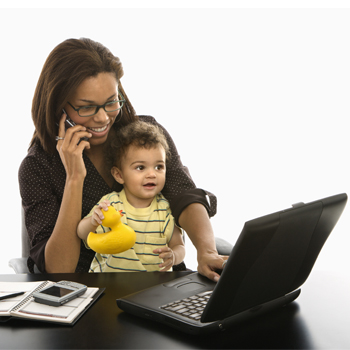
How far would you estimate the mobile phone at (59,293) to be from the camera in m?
1.04

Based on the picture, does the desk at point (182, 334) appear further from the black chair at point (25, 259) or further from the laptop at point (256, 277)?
the black chair at point (25, 259)

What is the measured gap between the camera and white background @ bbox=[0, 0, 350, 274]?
10.1ft

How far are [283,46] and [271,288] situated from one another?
244 cm

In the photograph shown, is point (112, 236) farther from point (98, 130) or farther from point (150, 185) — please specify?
point (98, 130)

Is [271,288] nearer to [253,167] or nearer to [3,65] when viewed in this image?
[253,167]

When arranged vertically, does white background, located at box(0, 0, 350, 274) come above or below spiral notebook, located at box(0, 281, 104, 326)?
above

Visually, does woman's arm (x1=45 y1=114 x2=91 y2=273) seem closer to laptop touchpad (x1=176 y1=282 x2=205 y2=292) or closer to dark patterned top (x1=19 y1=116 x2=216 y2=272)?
dark patterned top (x1=19 y1=116 x2=216 y2=272)

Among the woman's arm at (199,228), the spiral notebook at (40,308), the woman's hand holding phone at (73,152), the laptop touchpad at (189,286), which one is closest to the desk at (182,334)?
the spiral notebook at (40,308)

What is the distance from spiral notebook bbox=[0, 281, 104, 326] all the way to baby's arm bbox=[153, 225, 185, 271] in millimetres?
338

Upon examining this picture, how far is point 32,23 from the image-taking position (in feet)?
10.0

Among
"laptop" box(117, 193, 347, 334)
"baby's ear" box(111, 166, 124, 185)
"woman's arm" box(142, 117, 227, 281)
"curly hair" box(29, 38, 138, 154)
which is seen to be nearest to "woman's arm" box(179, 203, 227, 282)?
"woman's arm" box(142, 117, 227, 281)

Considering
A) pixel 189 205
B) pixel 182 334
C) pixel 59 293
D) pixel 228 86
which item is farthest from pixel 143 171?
pixel 228 86

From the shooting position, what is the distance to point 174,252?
168 centimetres

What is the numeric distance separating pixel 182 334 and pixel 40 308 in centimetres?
32
